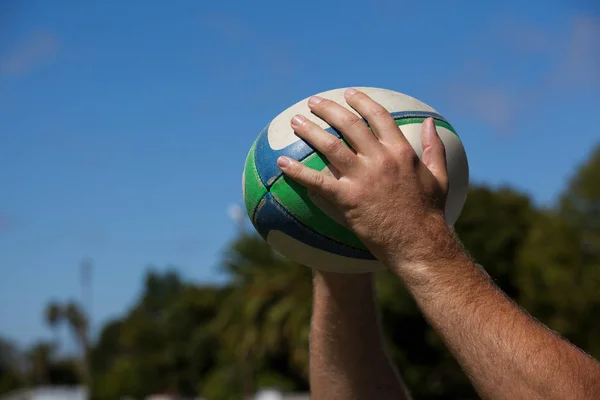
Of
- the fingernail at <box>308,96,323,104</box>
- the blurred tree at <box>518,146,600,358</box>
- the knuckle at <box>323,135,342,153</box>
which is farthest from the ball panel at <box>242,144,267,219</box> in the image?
the blurred tree at <box>518,146,600,358</box>

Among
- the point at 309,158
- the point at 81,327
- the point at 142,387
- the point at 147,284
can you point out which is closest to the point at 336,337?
the point at 309,158

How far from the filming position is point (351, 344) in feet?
10.5

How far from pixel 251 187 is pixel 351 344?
29.7 inches

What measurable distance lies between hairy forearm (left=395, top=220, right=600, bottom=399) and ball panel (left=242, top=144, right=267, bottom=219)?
81 cm

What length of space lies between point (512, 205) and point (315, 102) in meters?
35.9

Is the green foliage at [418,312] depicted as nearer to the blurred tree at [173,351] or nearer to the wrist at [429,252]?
the blurred tree at [173,351]

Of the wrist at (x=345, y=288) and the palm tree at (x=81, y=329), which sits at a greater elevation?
the palm tree at (x=81, y=329)

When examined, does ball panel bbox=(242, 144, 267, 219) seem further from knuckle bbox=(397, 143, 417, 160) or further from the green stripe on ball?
knuckle bbox=(397, 143, 417, 160)

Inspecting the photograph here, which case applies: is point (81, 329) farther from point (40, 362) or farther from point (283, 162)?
point (283, 162)

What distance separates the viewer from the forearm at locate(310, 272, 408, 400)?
3.17m

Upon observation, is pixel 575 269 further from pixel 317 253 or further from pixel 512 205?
pixel 317 253

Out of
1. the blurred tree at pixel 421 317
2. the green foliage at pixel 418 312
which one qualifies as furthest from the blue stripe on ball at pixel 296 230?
the blurred tree at pixel 421 317

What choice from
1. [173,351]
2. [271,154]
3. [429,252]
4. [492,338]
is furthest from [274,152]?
[173,351]

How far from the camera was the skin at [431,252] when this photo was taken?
1976mm
